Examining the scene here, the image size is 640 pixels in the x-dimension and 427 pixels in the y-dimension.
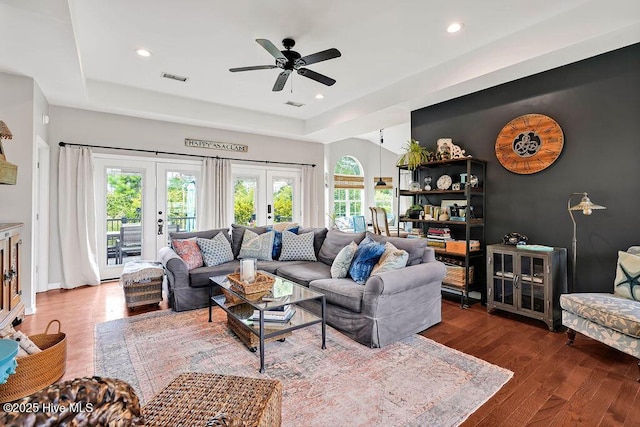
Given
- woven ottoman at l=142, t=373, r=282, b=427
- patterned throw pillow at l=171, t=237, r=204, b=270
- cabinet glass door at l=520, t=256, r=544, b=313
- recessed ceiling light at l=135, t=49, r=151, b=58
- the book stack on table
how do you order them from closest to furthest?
woven ottoman at l=142, t=373, r=282, b=427 → the book stack on table → cabinet glass door at l=520, t=256, r=544, b=313 → recessed ceiling light at l=135, t=49, r=151, b=58 → patterned throw pillow at l=171, t=237, r=204, b=270

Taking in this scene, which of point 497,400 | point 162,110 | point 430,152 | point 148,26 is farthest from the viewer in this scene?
point 162,110

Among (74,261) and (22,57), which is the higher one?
(22,57)

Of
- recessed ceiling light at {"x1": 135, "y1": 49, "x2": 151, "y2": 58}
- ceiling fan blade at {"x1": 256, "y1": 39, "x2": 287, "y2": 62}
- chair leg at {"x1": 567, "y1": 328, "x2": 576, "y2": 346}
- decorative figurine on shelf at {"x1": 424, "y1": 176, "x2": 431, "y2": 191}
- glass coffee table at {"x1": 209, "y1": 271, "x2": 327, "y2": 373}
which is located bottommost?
chair leg at {"x1": 567, "y1": 328, "x2": 576, "y2": 346}

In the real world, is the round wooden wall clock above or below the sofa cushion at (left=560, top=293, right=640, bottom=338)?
above

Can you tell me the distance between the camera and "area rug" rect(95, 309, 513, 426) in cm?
194

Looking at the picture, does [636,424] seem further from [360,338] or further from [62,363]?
[62,363]

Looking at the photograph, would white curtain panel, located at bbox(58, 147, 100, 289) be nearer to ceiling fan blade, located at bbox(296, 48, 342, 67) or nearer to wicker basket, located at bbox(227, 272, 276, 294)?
wicker basket, located at bbox(227, 272, 276, 294)

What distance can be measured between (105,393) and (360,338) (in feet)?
7.60

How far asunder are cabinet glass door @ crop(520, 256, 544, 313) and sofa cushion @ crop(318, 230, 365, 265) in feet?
5.80

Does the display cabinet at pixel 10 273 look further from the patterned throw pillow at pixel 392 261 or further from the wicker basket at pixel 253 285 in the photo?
the patterned throw pillow at pixel 392 261

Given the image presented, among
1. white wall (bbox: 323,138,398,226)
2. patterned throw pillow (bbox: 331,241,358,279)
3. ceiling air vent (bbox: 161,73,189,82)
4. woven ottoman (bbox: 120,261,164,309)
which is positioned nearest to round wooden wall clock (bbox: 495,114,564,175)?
patterned throw pillow (bbox: 331,241,358,279)

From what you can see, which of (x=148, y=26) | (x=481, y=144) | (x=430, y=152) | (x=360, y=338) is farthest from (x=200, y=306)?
(x=481, y=144)

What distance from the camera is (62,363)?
7.71 feet

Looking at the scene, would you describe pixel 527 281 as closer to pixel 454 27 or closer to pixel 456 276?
pixel 456 276
